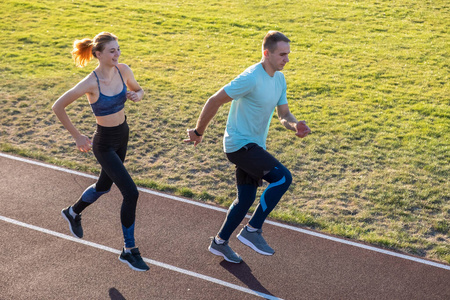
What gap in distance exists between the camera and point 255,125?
5.46m

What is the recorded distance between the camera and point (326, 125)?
10914mm

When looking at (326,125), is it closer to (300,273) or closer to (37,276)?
(300,273)

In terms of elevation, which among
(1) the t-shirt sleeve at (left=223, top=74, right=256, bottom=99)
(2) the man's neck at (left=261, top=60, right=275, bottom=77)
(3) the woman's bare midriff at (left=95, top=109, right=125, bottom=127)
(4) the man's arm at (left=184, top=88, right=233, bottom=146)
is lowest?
(3) the woman's bare midriff at (left=95, top=109, right=125, bottom=127)

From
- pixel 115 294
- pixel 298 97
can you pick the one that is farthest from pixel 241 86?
pixel 298 97

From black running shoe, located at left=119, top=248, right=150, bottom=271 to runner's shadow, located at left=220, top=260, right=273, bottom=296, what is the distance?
3.19 feet

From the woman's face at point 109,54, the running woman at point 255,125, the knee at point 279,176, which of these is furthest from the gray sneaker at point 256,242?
the woman's face at point 109,54

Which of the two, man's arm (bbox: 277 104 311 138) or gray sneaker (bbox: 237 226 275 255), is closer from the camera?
man's arm (bbox: 277 104 311 138)

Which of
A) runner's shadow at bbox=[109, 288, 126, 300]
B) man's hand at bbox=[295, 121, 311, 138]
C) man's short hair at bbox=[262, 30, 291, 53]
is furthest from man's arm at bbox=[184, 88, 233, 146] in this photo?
runner's shadow at bbox=[109, 288, 126, 300]

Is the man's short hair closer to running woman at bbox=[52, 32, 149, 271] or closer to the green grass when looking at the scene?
running woman at bbox=[52, 32, 149, 271]

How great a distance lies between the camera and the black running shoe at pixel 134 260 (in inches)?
219

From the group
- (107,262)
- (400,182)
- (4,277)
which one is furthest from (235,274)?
(400,182)

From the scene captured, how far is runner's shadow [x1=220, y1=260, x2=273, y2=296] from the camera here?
574 centimetres

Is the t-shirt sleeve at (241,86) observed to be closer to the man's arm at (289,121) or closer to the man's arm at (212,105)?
the man's arm at (212,105)

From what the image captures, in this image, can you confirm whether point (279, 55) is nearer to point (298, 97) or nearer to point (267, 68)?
point (267, 68)
